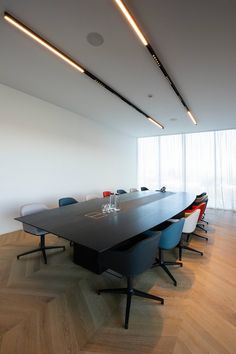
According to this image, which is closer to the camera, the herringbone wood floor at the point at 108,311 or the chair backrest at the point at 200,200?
the herringbone wood floor at the point at 108,311

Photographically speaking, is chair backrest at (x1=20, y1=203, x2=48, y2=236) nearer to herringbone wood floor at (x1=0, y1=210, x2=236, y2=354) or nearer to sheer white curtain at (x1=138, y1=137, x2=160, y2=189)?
herringbone wood floor at (x1=0, y1=210, x2=236, y2=354)

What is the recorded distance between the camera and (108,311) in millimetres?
1871

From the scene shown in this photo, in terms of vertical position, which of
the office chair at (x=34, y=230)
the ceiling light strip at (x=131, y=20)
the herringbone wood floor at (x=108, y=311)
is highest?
the ceiling light strip at (x=131, y=20)

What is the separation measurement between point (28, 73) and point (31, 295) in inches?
131

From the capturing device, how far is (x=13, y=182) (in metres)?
3.96

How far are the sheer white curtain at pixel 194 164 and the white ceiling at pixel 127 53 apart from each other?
240 cm

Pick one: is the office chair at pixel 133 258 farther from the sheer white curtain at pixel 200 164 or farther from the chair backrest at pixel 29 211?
the sheer white curtain at pixel 200 164

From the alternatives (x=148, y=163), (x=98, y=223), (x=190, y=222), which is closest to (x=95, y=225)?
(x=98, y=223)

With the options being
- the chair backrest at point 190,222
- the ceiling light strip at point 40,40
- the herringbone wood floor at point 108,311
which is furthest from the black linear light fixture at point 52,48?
the herringbone wood floor at point 108,311

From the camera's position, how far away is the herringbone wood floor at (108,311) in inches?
59.7

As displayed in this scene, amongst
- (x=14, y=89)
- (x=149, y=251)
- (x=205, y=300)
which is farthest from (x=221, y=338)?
(x=14, y=89)

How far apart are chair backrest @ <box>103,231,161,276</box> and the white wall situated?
121 inches

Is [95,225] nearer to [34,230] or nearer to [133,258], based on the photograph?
[133,258]

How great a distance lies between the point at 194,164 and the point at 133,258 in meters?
6.43
